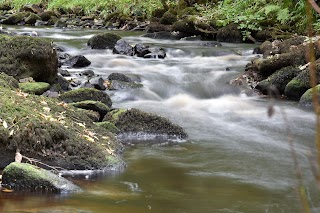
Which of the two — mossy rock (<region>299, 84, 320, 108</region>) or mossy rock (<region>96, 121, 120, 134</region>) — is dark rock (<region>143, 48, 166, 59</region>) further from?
mossy rock (<region>96, 121, 120, 134</region>)

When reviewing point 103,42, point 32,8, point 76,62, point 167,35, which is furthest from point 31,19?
point 76,62

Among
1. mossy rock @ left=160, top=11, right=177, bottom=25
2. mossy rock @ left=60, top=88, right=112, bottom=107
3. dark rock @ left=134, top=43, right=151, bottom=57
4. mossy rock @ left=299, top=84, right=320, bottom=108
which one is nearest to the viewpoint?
mossy rock @ left=60, top=88, right=112, bottom=107

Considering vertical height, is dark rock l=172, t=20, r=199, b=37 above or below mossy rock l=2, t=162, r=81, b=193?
above

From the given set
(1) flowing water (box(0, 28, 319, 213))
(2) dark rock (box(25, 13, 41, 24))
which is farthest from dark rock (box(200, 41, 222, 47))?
(2) dark rock (box(25, 13, 41, 24))

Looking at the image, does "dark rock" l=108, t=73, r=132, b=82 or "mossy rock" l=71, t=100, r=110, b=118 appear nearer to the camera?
"mossy rock" l=71, t=100, r=110, b=118

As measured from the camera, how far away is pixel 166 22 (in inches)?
816

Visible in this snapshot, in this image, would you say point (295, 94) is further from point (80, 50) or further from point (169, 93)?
point (80, 50)

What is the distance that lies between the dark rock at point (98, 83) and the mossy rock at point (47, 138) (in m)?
4.59

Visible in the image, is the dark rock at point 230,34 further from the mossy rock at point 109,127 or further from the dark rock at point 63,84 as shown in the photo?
the mossy rock at point 109,127

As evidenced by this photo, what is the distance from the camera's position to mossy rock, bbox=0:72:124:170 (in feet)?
14.9

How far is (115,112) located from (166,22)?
14267 millimetres

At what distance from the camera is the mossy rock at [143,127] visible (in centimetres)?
Result: 654

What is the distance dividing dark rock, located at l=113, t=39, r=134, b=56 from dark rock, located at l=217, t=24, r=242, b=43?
4.07 metres

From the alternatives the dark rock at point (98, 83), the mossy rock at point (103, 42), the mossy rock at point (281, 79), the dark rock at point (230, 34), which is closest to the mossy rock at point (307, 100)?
the mossy rock at point (281, 79)
